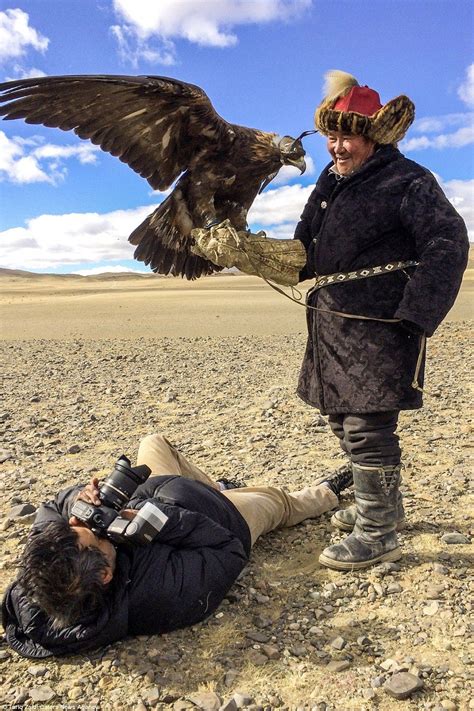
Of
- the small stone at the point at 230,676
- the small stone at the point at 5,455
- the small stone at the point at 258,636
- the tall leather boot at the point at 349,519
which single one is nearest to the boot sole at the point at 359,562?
the tall leather boot at the point at 349,519

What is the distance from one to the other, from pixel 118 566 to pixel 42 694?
0.52 metres

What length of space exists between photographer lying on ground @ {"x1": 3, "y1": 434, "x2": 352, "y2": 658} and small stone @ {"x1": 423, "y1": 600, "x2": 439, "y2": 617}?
849mm

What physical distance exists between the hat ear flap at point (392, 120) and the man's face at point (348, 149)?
68mm

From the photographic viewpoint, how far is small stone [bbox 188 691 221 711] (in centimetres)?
222

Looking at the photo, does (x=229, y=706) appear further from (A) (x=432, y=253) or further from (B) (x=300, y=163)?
(B) (x=300, y=163)

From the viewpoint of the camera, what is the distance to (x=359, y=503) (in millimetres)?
3146

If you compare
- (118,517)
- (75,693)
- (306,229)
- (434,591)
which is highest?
(306,229)

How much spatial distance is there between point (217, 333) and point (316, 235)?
10881 millimetres

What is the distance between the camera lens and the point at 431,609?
A: 273 cm

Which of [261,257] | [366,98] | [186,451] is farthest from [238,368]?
[366,98]

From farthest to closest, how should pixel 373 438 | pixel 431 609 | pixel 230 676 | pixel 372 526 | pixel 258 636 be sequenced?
pixel 372 526
pixel 373 438
pixel 431 609
pixel 258 636
pixel 230 676

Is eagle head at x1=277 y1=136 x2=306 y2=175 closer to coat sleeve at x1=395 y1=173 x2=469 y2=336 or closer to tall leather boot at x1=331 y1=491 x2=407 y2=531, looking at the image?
coat sleeve at x1=395 y1=173 x2=469 y2=336

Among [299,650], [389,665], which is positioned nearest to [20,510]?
[299,650]

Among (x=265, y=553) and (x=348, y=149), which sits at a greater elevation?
(x=348, y=149)
